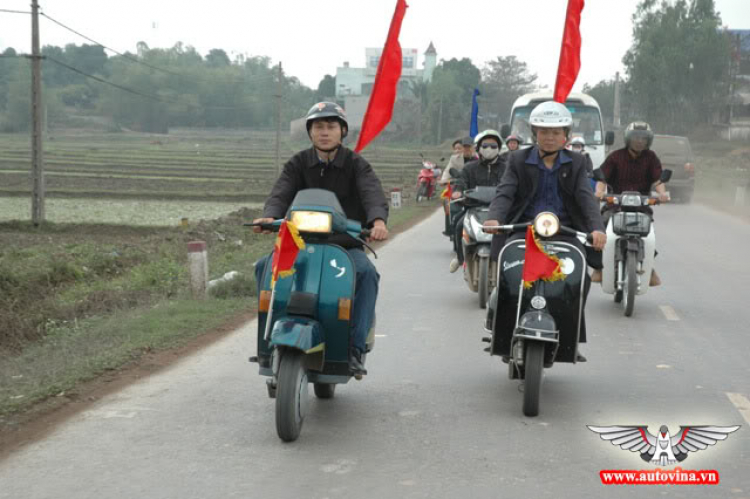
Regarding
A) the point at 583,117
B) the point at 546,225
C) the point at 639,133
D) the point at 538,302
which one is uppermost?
the point at 583,117

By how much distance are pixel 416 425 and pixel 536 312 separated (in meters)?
0.99

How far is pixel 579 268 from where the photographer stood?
622cm

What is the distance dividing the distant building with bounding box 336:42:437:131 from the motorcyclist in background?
260 ft

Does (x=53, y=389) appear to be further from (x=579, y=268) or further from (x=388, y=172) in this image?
(x=388, y=172)

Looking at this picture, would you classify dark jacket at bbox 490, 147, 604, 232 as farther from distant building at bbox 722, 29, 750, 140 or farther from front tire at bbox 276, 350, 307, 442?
distant building at bbox 722, 29, 750, 140

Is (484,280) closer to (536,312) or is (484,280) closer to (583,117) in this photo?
(536,312)

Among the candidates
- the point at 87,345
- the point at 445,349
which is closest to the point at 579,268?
the point at 445,349

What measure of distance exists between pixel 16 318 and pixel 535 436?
23.3ft

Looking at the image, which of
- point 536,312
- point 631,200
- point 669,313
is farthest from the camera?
point 669,313

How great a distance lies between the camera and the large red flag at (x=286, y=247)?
208 inches

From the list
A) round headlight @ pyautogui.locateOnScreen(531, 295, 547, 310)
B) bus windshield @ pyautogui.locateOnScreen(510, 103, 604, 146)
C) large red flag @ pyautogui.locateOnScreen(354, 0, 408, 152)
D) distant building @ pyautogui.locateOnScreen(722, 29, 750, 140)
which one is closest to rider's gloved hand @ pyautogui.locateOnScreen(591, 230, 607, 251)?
round headlight @ pyautogui.locateOnScreen(531, 295, 547, 310)

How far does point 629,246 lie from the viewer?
32.3ft

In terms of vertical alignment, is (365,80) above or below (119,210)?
above

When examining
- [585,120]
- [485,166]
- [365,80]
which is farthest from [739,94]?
[485,166]
